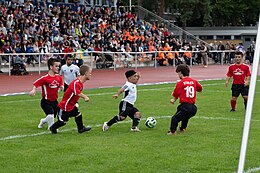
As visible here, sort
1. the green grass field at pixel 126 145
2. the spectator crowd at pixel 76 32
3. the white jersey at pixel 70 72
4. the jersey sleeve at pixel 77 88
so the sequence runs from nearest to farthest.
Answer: the green grass field at pixel 126 145 → the jersey sleeve at pixel 77 88 → the white jersey at pixel 70 72 → the spectator crowd at pixel 76 32

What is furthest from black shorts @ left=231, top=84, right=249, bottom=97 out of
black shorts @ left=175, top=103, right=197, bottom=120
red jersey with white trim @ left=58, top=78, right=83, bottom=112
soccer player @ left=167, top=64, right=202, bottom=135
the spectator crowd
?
the spectator crowd

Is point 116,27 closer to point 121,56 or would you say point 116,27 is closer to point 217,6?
point 121,56

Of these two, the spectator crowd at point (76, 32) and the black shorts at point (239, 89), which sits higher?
the spectator crowd at point (76, 32)

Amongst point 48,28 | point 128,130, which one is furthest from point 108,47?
point 128,130

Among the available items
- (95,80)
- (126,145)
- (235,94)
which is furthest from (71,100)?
(95,80)

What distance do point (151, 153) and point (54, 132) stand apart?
117 inches

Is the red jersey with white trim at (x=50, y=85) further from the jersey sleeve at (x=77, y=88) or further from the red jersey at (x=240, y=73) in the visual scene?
the red jersey at (x=240, y=73)

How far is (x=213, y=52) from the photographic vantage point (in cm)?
4666

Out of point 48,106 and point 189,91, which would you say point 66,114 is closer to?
point 48,106

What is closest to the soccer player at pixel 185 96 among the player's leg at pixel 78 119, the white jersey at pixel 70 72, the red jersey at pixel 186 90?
the red jersey at pixel 186 90

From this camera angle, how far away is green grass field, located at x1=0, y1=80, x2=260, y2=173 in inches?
328

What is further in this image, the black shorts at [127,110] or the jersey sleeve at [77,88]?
the black shorts at [127,110]

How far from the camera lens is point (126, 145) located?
403 inches

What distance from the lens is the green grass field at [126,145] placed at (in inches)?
328
